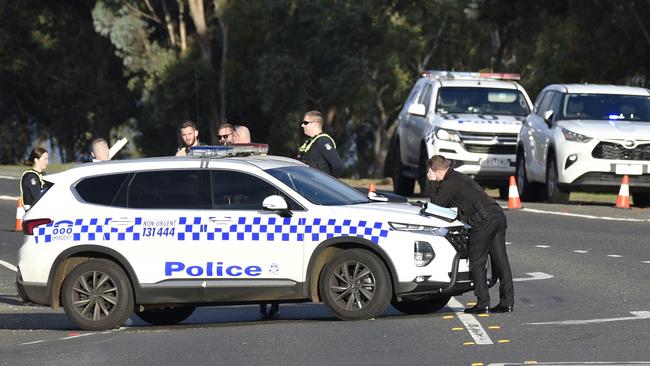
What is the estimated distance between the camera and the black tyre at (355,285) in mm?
12797

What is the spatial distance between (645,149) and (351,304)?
1343 cm

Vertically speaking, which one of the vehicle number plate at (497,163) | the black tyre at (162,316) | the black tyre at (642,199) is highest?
the black tyre at (162,316)

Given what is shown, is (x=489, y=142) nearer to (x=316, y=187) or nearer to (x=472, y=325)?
(x=316, y=187)

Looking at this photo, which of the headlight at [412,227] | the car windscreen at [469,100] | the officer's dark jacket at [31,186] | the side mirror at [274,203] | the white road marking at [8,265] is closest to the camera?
the side mirror at [274,203]

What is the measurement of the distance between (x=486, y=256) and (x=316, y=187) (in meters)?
1.48

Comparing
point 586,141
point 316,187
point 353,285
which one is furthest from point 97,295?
point 586,141

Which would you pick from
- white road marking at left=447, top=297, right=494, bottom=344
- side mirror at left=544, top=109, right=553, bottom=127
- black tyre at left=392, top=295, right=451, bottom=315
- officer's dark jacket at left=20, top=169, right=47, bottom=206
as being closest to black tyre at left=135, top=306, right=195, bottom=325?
black tyre at left=392, top=295, right=451, bottom=315

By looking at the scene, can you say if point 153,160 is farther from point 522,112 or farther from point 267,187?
point 522,112

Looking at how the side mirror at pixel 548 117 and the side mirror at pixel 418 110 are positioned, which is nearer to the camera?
the side mirror at pixel 548 117

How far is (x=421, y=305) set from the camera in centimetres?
1372

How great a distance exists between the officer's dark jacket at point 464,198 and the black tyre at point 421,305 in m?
0.76

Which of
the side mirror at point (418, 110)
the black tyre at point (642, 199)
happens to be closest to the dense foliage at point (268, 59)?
the black tyre at point (642, 199)

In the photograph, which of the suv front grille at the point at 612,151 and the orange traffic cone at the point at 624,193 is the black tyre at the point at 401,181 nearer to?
the orange traffic cone at the point at 624,193

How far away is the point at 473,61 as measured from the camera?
199 feet
